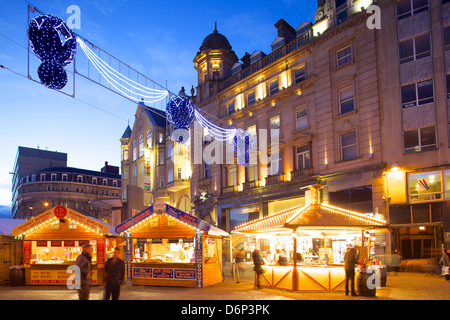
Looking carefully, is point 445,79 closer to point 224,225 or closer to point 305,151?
point 305,151

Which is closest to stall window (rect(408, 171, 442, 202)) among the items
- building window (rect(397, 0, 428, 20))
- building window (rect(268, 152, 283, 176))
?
building window (rect(397, 0, 428, 20))

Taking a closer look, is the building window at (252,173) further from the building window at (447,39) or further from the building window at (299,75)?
the building window at (447,39)

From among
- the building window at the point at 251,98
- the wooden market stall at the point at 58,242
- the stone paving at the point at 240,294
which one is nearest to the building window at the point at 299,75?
the building window at the point at 251,98

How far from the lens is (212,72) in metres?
40.0

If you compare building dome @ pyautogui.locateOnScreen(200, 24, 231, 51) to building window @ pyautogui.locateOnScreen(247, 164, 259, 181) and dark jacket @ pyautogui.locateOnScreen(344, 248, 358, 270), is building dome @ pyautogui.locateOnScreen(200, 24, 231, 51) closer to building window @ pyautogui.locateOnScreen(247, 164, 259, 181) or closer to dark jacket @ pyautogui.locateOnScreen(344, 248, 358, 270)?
A: building window @ pyautogui.locateOnScreen(247, 164, 259, 181)

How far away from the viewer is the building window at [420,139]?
2333 cm

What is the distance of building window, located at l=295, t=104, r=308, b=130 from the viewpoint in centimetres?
3030

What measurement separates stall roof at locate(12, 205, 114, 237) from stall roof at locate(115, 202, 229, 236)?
3.50ft

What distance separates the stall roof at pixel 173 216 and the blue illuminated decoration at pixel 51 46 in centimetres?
777

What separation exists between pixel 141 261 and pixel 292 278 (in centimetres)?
719

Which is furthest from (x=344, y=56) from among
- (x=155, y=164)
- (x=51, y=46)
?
(x=155, y=164)

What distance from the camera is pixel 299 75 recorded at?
31188 millimetres

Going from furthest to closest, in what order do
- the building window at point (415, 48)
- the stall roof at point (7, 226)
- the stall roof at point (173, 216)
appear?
1. the building window at point (415, 48)
2. the stall roof at point (7, 226)
3. the stall roof at point (173, 216)
